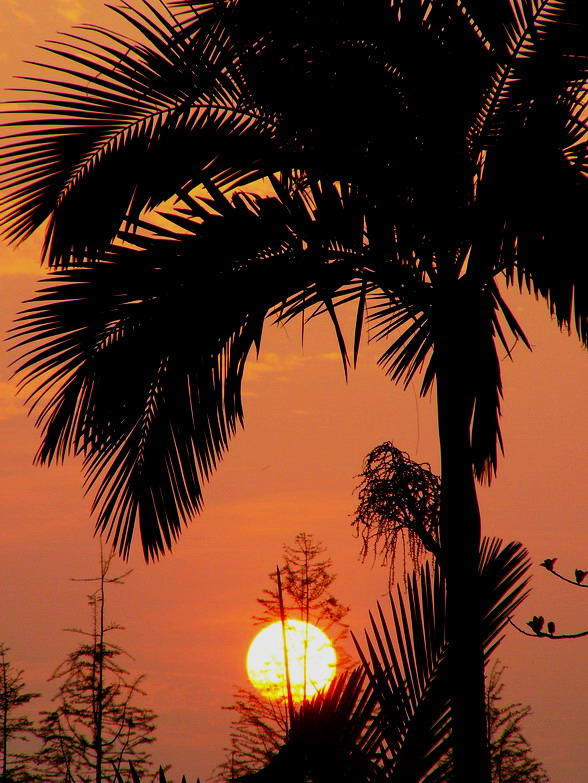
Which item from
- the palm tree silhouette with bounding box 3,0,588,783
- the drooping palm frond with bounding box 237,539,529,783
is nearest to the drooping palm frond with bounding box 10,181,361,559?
the palm tree silhouette with bounding box 3,0,588,783

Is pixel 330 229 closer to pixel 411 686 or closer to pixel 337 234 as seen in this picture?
pixel 337 234

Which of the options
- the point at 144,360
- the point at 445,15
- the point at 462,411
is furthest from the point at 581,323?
the point at 144,360

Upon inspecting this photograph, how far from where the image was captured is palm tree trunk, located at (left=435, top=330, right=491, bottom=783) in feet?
8.72

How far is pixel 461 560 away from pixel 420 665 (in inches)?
23.9

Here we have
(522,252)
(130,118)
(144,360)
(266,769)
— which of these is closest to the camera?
(266,769)

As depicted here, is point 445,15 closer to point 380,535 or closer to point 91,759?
point 380,535

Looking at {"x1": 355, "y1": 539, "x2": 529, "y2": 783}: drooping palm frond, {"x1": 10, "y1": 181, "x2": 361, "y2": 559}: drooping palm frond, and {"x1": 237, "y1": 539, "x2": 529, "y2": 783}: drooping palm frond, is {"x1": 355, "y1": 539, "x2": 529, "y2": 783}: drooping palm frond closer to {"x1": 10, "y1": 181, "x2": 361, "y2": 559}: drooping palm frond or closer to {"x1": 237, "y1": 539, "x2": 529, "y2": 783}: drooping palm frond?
{"x1": 237, "y1": 539, "x2": 529, "y2": 783}: drooping palm frond

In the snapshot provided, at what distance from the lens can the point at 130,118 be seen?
207 inches

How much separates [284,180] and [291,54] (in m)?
0.64

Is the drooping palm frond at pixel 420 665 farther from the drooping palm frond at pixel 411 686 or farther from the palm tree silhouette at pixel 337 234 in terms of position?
the palm tree silhouette at pixel 337 234

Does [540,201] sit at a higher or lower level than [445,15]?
lower

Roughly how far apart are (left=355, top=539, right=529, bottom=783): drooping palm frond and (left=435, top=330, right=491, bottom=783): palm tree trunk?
0.10 ft

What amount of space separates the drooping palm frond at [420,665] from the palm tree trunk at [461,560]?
31 millimetres

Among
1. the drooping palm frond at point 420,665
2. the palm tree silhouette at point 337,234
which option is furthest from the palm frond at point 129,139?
the drooping palm frond at point 420,665
